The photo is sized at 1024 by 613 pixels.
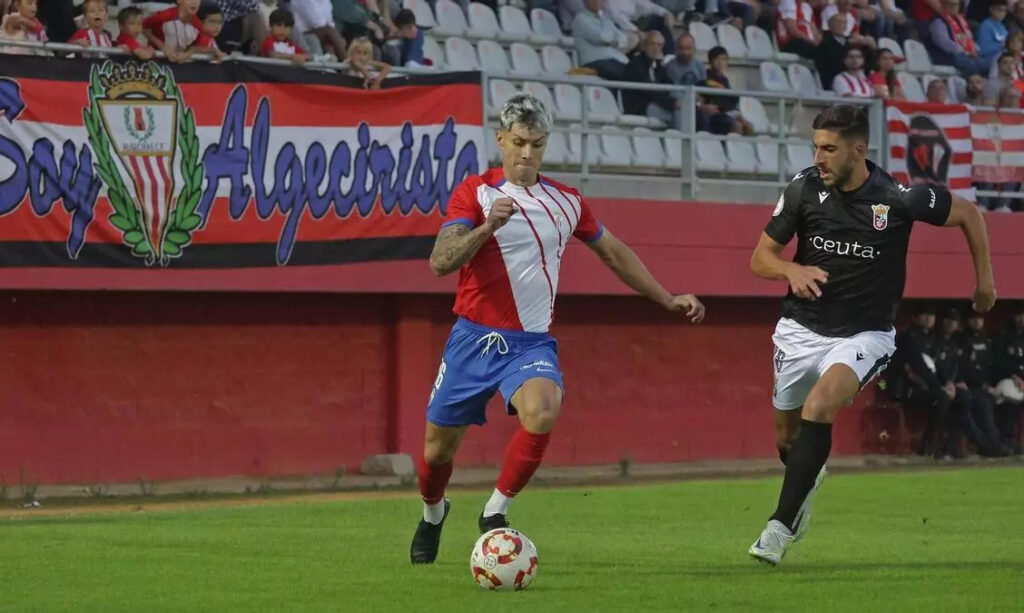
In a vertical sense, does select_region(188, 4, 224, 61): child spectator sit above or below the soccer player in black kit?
above

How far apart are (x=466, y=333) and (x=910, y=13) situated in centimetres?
1900

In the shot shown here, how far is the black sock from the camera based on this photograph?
988 centimetres

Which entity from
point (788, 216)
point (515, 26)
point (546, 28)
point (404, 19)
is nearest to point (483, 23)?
point (515, 26)

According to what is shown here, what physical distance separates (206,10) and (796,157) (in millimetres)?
8123

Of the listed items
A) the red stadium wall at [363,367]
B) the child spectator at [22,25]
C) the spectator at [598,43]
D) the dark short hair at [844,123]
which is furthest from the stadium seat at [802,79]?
the dark short hair at [844,123]

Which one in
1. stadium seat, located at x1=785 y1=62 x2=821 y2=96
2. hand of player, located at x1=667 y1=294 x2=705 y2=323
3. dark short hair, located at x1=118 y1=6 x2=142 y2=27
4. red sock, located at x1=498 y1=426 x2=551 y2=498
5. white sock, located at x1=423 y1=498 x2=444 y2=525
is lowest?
white sock, located at x1=423 y1=498 x2=444 y2=525

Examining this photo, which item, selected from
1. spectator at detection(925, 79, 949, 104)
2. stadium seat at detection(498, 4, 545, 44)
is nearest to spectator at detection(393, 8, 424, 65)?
stadium seat at detection(498, 4, 545, 44)

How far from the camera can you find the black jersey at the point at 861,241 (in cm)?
1026

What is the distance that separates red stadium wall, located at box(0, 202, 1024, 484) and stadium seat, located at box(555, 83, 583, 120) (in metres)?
1.22

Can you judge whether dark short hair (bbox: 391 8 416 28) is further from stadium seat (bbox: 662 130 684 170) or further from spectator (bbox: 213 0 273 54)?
stadium seat (bbox: 662 130 684 170)

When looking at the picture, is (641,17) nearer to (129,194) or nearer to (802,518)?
(129,194)

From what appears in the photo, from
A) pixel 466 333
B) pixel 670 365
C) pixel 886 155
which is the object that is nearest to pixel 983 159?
pixel 886 155

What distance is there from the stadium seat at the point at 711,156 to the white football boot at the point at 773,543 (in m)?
12.2

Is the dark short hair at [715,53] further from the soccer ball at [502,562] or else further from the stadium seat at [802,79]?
the soccer ball at [502,562]
